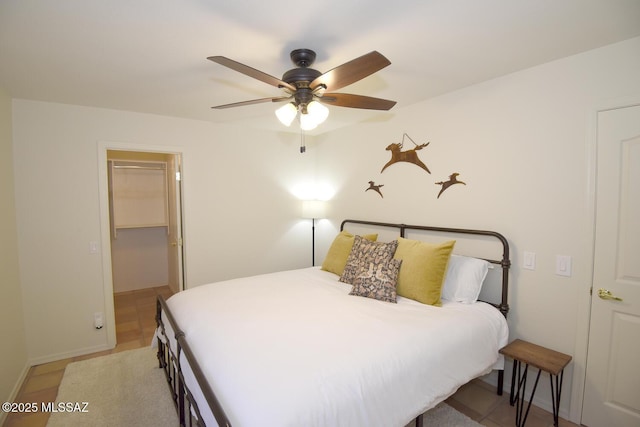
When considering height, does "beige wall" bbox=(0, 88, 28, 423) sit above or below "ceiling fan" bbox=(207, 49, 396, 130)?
below

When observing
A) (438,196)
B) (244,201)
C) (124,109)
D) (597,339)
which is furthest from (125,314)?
(597,339)

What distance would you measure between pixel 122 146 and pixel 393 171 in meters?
2.95

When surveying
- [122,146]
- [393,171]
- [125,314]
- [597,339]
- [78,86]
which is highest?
[78,86]

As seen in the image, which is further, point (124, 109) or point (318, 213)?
point (318, 213)

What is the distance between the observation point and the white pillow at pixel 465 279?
2.32m

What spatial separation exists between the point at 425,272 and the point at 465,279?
Result: 13.6 inches

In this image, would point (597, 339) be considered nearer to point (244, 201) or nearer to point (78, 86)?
point (244, 201)

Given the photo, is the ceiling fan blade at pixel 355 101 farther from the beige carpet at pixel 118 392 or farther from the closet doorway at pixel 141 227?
the closet doorway at pixel 141 227

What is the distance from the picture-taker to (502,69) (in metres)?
2.22


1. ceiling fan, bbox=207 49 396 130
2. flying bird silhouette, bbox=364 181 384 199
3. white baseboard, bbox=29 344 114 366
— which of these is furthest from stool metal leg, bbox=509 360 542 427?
white baseboard, bbox=29 344 114 366

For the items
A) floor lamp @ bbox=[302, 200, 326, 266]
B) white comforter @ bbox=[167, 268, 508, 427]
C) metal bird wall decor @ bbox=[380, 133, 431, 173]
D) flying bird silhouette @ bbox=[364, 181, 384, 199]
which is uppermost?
metal bird wall decor @ bbox=[380, 133, 431, 173]

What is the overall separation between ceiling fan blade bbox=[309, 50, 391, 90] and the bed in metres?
1.48

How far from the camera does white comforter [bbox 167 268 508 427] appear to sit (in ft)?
4.19

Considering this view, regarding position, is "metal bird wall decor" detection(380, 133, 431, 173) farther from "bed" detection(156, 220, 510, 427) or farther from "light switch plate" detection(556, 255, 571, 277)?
"light switch plate" detection(556, 255, 571, 277)
